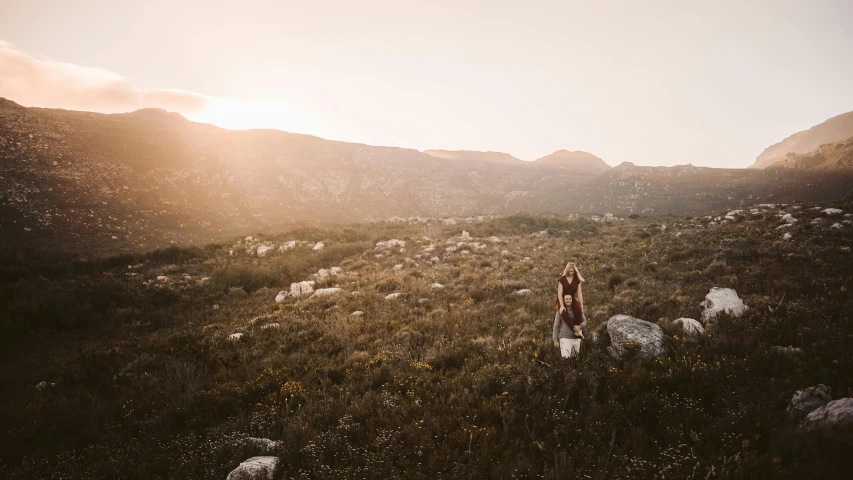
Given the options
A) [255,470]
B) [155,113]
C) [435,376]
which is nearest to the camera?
[255,470]

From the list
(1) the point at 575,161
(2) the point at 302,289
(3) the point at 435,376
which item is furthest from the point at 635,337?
(1) the point at 575,161

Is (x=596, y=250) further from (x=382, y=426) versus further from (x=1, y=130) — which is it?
(x=1, y=130)

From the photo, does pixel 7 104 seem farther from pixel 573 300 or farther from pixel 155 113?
pixel 573 300

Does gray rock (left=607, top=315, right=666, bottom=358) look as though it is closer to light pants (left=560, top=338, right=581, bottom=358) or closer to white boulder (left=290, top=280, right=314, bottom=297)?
light pants (left=560, top=338, right=581, bottom=358)

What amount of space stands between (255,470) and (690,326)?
27.0 feet

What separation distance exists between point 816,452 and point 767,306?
5180 mm

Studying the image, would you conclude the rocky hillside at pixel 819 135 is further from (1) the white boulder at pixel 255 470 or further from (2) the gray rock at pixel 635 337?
(1) the white boulder at pixel 255 470

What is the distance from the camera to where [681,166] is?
63938mm

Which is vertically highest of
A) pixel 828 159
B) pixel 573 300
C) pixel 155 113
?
pixel 155 113

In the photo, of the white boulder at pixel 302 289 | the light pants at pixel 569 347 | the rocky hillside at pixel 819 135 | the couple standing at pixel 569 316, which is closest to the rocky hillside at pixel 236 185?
the white boulder at pixel 302 289

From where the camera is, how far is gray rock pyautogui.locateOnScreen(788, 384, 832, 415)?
452 centimetres

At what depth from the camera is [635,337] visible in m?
6.78

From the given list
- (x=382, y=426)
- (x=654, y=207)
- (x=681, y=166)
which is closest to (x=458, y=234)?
(x=382, y=426)

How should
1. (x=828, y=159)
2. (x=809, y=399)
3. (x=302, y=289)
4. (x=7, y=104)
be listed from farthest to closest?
1. (x=828, y=159)
2. (x=7, y=104)
3. (x=302, y=289)
4. (x=809, y=399)
